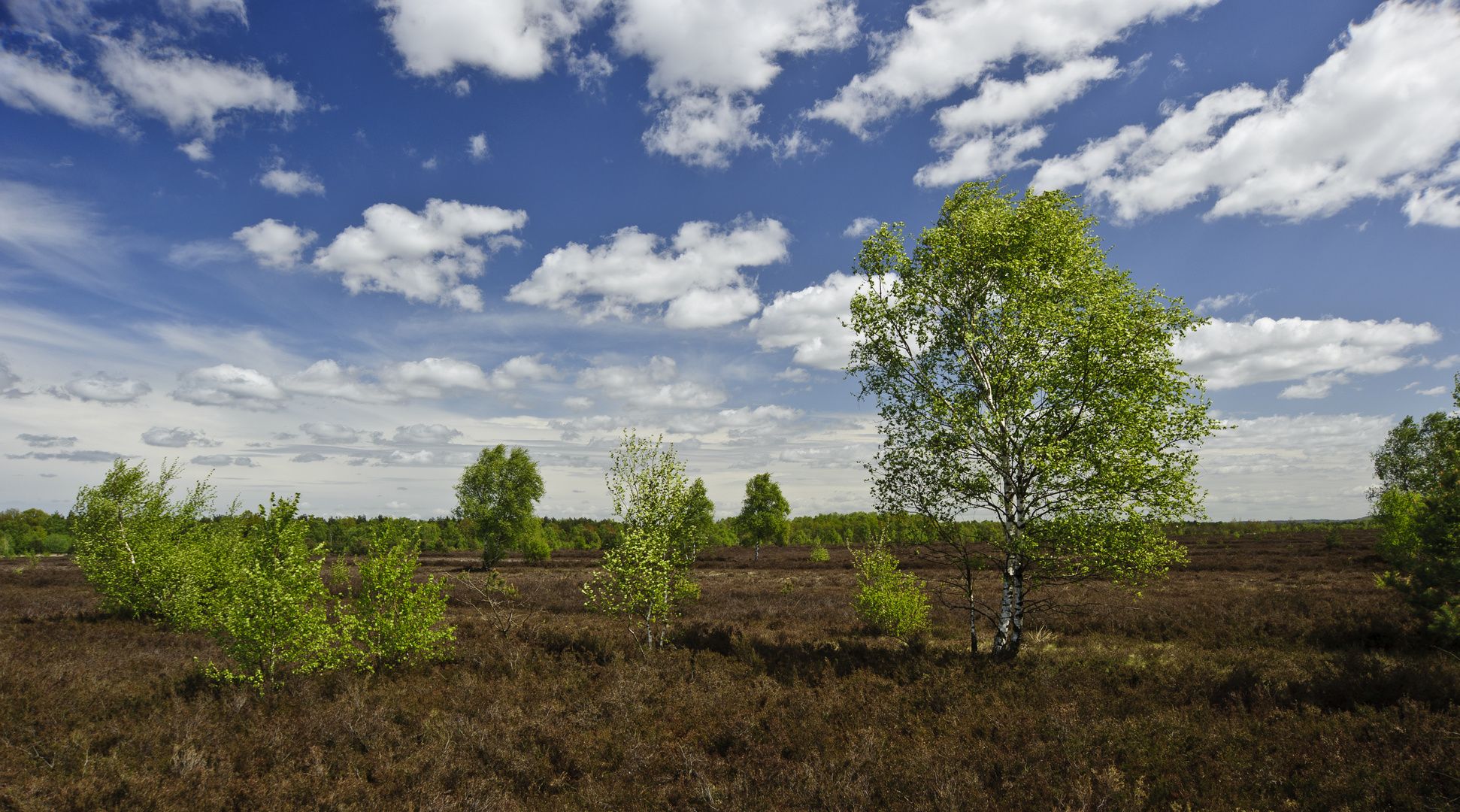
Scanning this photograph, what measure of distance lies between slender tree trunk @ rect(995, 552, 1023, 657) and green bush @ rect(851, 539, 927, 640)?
4008 millimetres

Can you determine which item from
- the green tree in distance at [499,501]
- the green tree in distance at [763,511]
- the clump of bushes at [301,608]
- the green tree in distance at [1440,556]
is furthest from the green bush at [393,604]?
the green tree in distance at [763,511]

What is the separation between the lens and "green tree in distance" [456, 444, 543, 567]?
165ft

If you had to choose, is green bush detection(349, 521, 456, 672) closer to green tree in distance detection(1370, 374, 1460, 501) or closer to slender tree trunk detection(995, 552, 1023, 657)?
slender tree trunk detection(995, 552, 1023, 657)

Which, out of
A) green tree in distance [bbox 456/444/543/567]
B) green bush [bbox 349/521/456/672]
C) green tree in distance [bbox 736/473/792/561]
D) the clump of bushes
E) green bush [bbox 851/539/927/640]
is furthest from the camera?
green tree in distance [bbox 736/473/792/561]

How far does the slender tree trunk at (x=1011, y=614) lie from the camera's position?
12664mm

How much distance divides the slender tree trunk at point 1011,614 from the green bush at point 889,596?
401cm

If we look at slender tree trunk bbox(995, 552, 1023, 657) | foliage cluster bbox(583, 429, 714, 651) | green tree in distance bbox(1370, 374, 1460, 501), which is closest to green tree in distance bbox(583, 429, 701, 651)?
foliage cluster bbox(583, 429, 714, 651)

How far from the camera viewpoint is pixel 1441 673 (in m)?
10.6

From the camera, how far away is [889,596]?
18.1 meters

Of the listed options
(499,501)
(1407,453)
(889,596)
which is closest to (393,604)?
(889,596)

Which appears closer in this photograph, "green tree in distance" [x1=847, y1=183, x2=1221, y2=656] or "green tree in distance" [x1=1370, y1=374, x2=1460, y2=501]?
"green tree in distance" [x1=847, y1=183, x2=1221, y2=656]

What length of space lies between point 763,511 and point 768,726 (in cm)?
4918

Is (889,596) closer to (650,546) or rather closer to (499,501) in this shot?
(650,546)

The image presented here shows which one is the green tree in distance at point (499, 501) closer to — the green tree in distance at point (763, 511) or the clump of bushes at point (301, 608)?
the green tree in distance at point (763, 511)
